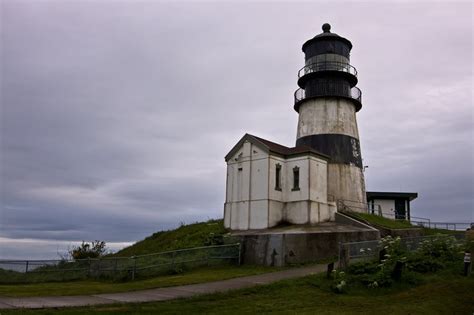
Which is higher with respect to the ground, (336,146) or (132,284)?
(336,146)

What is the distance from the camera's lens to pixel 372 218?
27297 mm

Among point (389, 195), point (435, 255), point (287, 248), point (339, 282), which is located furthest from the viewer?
point (389, 195)

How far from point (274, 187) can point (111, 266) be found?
9811mm

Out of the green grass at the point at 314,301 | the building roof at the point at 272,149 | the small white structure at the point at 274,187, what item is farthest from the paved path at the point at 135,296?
the building roof at the point at 272,149

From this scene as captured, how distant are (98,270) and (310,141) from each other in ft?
53.0

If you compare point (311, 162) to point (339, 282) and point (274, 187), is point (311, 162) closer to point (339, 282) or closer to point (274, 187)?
point (274, 187)

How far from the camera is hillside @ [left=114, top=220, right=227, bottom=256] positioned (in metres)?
24.0

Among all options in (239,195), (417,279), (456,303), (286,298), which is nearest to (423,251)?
(417,279)

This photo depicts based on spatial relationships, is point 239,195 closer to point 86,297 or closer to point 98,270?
point 98,270

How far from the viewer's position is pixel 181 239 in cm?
2730

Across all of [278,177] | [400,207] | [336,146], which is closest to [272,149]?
[278,177]

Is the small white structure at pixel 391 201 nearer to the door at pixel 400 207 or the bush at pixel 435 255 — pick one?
the door at pixel 400 207

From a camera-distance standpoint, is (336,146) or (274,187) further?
(336,146)

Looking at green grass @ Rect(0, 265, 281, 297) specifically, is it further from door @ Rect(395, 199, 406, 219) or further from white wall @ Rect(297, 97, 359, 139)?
Answer: door @ Rect(395, 199, 406, 219)
